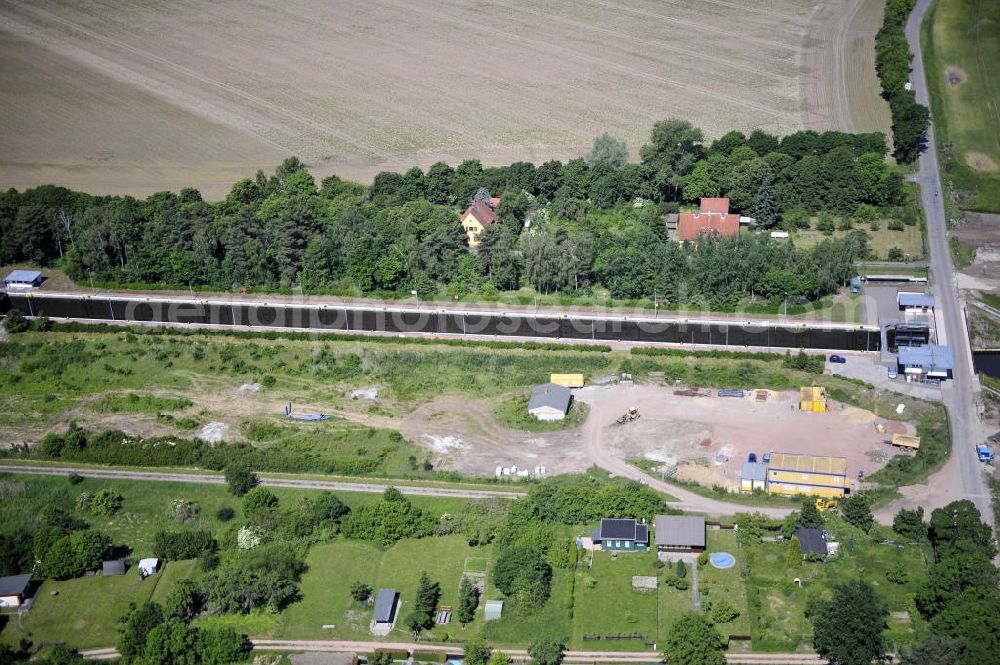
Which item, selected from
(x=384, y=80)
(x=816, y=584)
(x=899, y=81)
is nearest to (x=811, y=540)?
(x=816, y=584)

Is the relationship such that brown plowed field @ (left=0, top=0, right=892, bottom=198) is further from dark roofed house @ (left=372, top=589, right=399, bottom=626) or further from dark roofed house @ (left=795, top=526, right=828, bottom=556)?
dark roofed house @ (left=372, top=589, right=399, bottom=626)

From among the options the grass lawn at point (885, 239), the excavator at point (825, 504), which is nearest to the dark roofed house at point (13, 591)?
the excavator at point (825, 504)

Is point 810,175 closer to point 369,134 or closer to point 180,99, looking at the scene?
point 369,134

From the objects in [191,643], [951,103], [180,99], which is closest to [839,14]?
[951,103]

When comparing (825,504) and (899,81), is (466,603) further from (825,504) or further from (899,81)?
(899,81)

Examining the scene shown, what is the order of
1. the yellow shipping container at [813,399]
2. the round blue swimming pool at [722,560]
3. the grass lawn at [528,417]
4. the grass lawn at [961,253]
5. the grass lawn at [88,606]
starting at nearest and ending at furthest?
1. the grass lawn at [88,606]
2. the round blue swimming pool at [722,560]
3. the yellow shipping container at [813,399]
4. the grass lawn at [528,417]
5. the grass lawn at [961,253]

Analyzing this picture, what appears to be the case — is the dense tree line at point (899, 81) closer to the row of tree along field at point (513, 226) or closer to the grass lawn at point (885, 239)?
the row of tree along field at point (513, 226)
